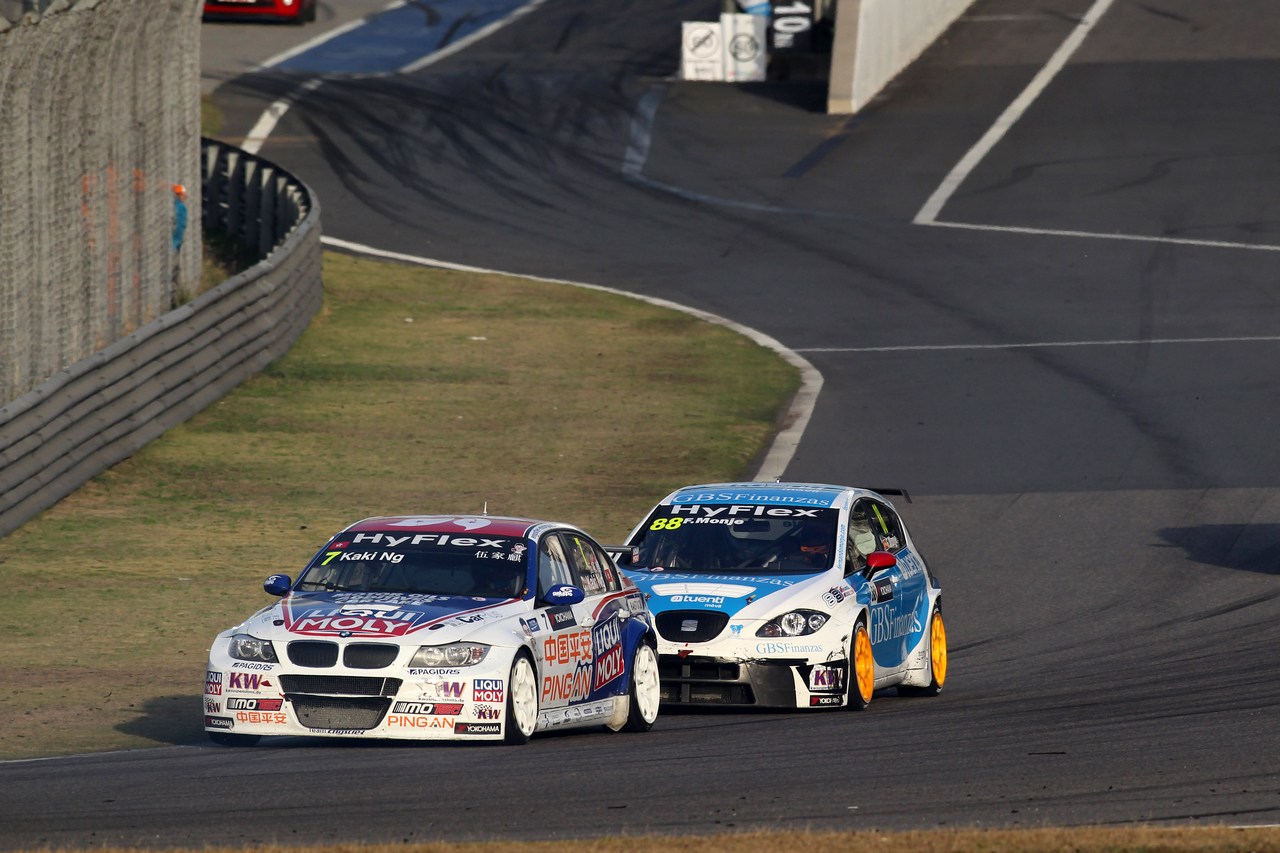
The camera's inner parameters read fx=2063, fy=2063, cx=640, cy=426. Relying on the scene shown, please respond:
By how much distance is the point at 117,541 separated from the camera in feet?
60.2

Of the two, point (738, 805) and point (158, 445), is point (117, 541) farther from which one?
point (738, 805)

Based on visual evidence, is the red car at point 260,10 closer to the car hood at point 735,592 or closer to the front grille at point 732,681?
Answer: the car hood at point 735,592

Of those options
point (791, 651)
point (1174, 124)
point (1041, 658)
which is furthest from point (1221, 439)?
point (1174, 124)

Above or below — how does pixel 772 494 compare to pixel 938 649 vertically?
above

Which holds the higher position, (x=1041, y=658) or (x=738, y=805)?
(x=738, y=805)

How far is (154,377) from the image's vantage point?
2167cm

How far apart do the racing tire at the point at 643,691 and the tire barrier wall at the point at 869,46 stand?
34.1 meters

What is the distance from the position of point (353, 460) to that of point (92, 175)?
4130 millimetres

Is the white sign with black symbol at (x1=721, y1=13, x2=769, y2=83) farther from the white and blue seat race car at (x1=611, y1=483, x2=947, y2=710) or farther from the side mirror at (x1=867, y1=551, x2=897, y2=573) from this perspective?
the side mirror at (x1=867, y1=551, x2=897, y2=573)

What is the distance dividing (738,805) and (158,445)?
14122 millimetres

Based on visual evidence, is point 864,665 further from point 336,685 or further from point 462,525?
point 336,685

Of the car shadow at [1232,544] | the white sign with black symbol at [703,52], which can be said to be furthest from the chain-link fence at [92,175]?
the white sign with black symbol at [703,52]

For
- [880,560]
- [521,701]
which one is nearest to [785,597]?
[880,560]

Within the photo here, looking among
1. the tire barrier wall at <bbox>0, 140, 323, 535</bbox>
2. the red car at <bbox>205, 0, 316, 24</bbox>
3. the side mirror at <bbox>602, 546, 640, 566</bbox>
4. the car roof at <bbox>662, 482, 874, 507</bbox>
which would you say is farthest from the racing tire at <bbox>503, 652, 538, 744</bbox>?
the red car at <bbox>205, 0, 316, 24</bbox>
